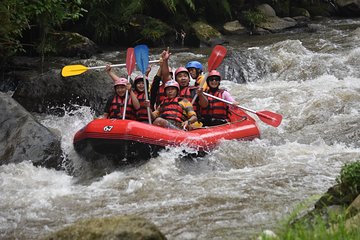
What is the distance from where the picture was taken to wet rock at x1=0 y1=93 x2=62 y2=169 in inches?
235

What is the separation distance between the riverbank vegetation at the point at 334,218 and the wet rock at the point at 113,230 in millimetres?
587

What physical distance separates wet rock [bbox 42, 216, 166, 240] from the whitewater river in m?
0.92

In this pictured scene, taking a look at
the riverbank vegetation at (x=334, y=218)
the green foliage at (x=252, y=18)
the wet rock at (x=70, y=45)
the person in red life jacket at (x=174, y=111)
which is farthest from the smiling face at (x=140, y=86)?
the green foliage at (x=252, y=18)

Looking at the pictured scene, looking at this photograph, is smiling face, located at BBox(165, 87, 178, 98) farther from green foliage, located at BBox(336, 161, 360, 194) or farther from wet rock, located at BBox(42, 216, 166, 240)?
wet rock, located at BBox(42, 216, 166, 240)

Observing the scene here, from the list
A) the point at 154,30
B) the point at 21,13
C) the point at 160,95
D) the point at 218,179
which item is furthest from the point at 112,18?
the point at 218,179

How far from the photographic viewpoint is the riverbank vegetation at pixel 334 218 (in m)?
2.50

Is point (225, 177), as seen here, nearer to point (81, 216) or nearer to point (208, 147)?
point (208, 147)

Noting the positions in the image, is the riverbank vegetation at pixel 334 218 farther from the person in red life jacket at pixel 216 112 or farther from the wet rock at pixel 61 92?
the wet rock at pixel 61 92

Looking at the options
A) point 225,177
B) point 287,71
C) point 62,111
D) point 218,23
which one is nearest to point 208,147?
point 225,177

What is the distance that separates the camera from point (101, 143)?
583cm

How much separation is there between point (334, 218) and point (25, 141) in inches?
165

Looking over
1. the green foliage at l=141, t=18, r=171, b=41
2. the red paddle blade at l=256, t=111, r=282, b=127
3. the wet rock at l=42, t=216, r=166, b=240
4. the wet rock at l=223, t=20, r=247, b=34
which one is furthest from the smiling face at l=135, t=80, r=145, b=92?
the wet rock at l=223, t=20, r=247, b=34

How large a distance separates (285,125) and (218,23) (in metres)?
8.07

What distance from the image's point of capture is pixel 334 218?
2.71m
